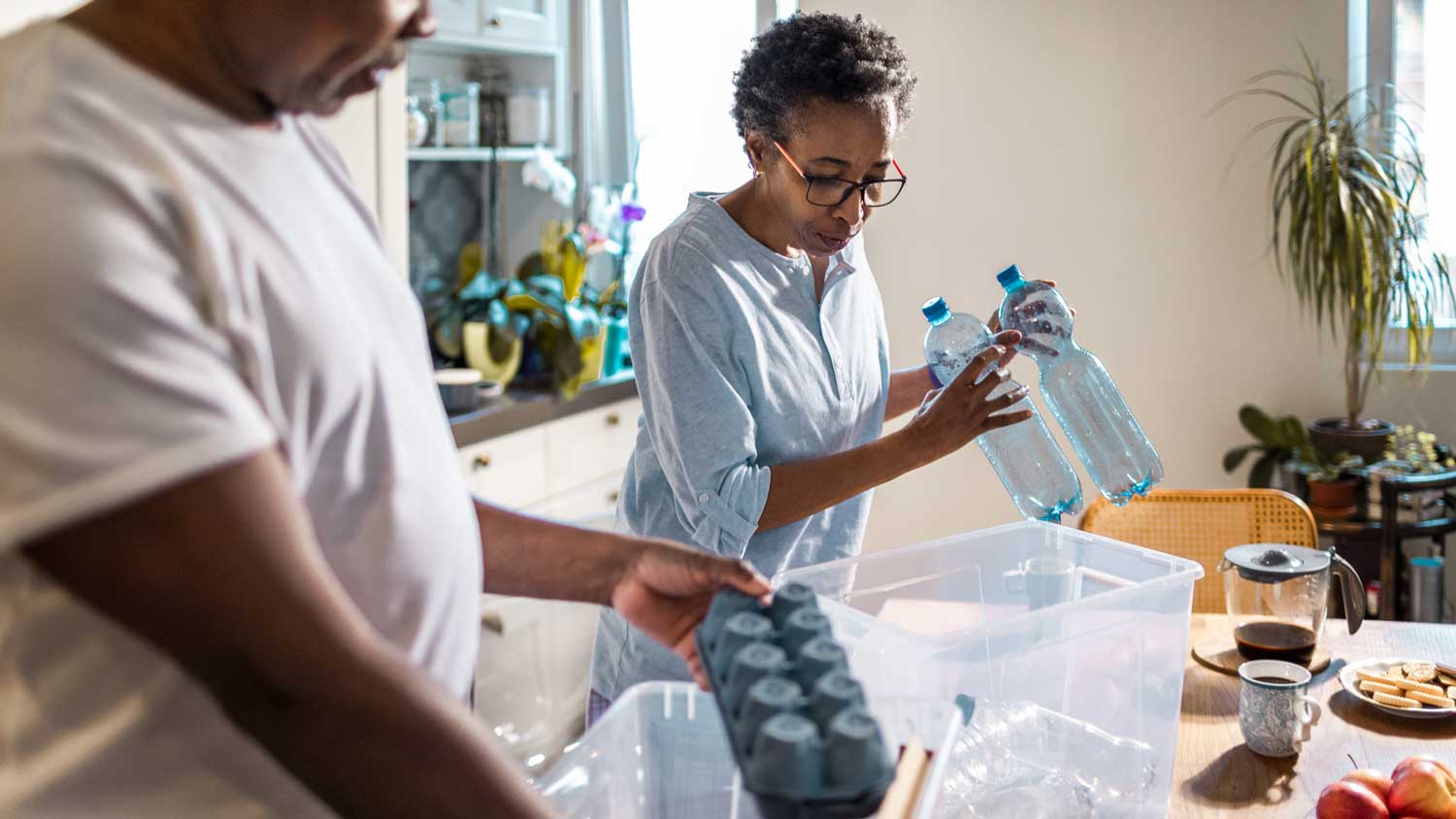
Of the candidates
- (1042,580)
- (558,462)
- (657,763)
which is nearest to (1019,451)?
(1042,580)

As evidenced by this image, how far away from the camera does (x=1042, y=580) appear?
4.82 ft

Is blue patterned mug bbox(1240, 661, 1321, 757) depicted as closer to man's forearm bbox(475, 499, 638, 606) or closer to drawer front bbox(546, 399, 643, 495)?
man's forearm bbox(475, 499, 638, 606)

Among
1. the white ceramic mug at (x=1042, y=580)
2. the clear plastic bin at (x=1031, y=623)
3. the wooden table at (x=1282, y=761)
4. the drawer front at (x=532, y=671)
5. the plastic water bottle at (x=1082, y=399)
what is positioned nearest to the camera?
the clear plastic bin at (x=1031, y=623)

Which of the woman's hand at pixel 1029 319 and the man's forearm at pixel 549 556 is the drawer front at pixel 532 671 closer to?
the woman's hand at pixel 1029 319

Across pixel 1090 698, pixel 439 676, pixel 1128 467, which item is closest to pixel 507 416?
pixel 1128 467

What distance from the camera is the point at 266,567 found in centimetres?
51

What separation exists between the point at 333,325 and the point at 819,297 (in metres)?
1.03

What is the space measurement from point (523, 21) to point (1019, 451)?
2194mm

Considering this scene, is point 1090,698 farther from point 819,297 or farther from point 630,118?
point 630,118

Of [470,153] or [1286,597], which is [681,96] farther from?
[1286,597]

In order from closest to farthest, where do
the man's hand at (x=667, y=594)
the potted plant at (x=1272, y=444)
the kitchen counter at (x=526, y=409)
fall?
the man's hand at (x=667, y=594) → the kitchen counter at (x=526, y=409) → the potted plant at (x=1272, y=444)

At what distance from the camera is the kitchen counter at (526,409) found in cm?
277

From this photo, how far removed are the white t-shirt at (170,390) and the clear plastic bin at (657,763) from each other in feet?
0.66

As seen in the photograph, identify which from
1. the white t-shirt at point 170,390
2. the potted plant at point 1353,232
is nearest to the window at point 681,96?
the potted plant at point 1353,232
